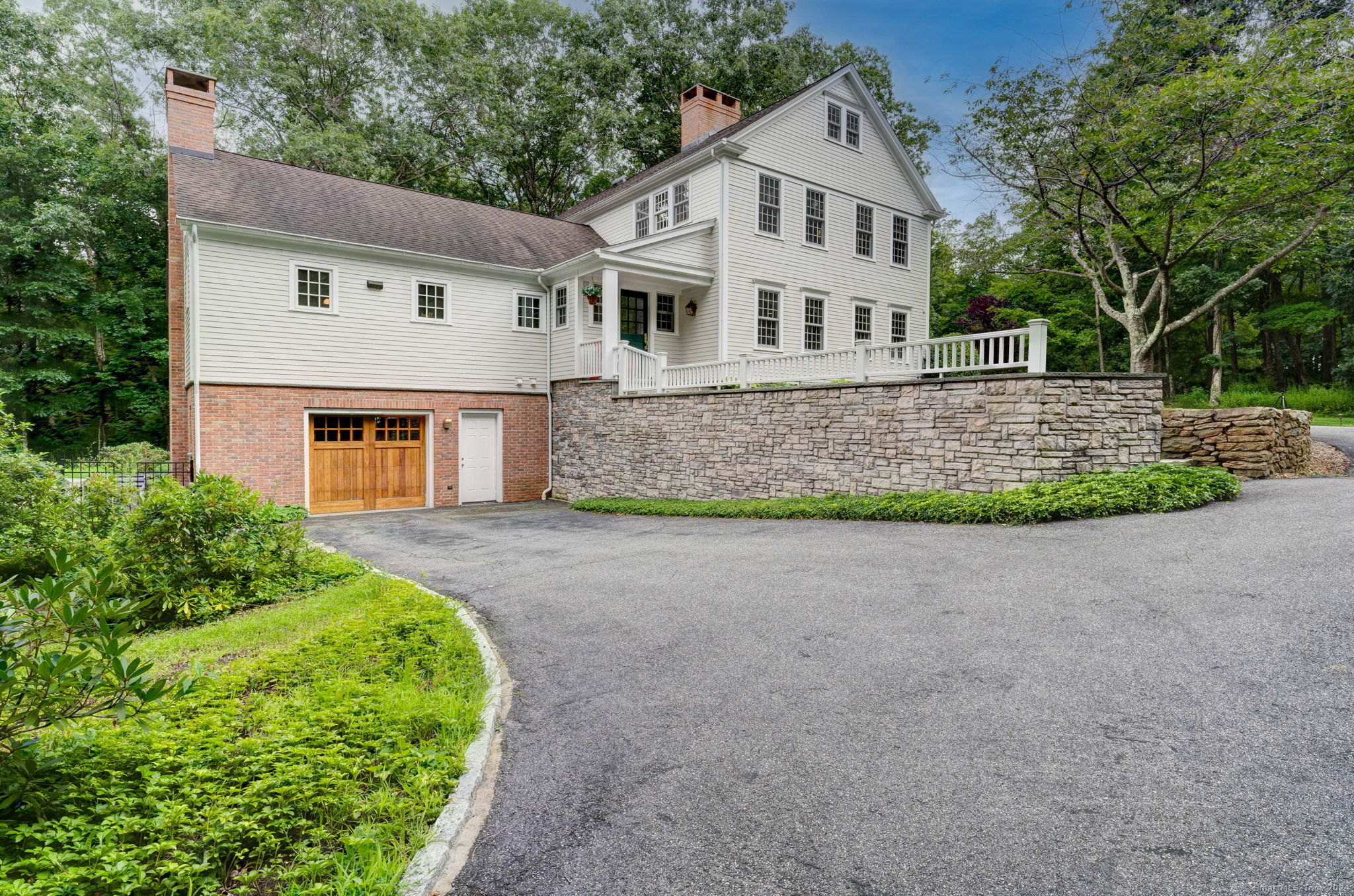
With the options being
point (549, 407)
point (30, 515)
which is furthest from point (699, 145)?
point (30, 515)

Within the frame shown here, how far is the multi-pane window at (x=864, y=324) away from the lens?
63.5 feet

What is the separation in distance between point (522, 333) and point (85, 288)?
15328 mm

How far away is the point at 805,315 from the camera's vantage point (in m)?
18.0

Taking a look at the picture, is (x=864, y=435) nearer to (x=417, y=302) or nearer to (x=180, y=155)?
(x=417, y=302)

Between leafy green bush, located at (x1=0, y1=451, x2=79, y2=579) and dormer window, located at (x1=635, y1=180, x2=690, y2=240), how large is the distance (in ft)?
45.2

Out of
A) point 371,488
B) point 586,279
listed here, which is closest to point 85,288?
point 371,488

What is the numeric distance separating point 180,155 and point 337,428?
23.3ft

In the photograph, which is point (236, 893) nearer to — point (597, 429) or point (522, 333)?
point (597, 429)

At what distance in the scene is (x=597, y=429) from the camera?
15.7 m

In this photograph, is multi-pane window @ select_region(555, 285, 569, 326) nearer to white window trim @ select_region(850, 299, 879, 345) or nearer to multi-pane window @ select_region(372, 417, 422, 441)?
multi-pane window @ select_region(372, 417, 422, 441)

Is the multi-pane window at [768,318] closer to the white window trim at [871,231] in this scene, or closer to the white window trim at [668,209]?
the white window trim at [668,209]

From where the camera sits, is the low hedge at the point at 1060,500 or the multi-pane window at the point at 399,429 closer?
the low hedge at the point at 1060,500

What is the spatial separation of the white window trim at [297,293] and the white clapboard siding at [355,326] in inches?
1.1

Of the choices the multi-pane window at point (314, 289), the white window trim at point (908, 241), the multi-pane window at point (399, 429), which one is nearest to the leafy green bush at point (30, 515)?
the multi-pane window at point (314, 289)
